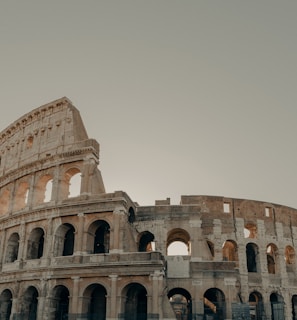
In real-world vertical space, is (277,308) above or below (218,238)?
below

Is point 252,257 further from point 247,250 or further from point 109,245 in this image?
point 109,245

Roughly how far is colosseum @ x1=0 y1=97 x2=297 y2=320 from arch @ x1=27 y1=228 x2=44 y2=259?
6cm

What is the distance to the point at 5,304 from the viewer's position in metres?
23.0

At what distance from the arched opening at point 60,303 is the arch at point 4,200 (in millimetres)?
8690

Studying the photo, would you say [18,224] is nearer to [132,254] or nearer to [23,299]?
[23,299]

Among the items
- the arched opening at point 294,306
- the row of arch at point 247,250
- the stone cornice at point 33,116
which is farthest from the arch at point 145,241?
the arched opening at point 294,306

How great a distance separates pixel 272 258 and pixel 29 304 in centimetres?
1740

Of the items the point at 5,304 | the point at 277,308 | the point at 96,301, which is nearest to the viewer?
the point at 96,301

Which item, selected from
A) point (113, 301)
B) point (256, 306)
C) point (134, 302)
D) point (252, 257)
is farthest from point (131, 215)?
point (256, 306)

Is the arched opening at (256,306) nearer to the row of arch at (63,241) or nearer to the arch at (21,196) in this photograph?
the row of arch at (63,241)

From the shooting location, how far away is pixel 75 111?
25141 mm

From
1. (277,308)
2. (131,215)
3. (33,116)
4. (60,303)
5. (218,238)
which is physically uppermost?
(33,116)

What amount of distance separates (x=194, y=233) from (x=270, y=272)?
9322mm

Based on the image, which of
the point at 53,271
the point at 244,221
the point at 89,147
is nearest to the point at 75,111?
the point at 89,147
